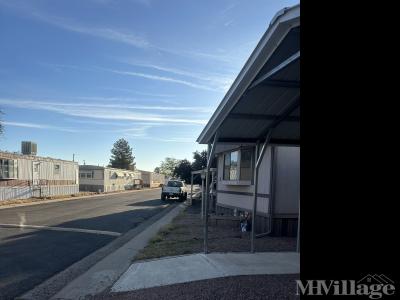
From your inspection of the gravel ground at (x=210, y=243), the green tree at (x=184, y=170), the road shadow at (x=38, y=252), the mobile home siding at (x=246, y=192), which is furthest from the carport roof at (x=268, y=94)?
the green tree at (x=184, y=170)

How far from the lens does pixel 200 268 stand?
7402 mm

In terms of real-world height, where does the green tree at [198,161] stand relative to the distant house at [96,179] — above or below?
above

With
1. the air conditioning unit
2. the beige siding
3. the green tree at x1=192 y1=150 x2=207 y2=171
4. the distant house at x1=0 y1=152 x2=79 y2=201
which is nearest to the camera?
the beige siding

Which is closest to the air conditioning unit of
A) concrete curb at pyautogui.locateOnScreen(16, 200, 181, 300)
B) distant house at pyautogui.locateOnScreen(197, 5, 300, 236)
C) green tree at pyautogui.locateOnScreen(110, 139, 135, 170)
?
distant house at pyautogui.locateOnScreen(197, 5, 300, 236)

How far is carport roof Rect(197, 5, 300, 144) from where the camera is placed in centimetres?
543

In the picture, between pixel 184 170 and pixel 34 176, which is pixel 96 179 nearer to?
pixel 34 176

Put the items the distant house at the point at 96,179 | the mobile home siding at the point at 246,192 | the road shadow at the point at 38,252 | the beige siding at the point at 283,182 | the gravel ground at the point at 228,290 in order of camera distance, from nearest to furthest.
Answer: the gravel ground at the point at 228,290, the road shadow at the point at 38,252, the beige siding at the point at 283,182, the mobile home siding at the point at 246,192, the distant house at the point at 96,179

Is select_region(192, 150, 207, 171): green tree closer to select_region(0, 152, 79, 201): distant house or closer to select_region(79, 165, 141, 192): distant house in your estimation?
select_region(0, 152, 79, 201): distant house

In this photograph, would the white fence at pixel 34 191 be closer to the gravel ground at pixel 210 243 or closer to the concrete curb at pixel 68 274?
the gravel ground at pixel 210 243

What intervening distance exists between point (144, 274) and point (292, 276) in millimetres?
2595

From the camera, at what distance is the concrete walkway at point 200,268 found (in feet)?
22.3

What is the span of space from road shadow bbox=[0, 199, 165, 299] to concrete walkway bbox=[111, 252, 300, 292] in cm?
169
